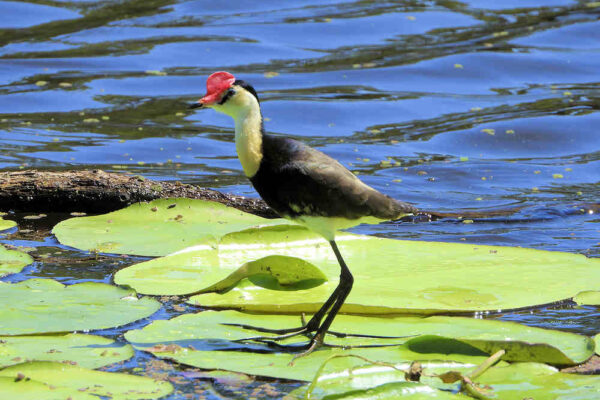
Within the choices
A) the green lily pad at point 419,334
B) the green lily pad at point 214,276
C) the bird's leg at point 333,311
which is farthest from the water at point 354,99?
the bird's leg at point 333,311

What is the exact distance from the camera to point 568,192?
7168 millimetres

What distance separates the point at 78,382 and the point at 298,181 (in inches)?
45.3

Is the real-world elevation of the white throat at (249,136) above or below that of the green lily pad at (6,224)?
above

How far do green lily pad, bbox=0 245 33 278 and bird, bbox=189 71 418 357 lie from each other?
1.26m

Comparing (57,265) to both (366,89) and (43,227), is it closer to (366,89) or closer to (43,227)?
(43,227)

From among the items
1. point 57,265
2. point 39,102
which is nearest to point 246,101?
point 57,265

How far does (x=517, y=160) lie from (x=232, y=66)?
352 cm

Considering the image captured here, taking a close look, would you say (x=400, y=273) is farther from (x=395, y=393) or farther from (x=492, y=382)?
(x=395, y=393)

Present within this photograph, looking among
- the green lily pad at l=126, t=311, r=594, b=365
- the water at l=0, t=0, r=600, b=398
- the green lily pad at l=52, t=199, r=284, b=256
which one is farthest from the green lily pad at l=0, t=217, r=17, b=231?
the green lily pad at l=126, t=311, r=594, b=365

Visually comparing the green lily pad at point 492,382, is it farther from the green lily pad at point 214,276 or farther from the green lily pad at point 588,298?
the green lily pad at point 214,276

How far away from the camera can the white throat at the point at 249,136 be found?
3.92 metres

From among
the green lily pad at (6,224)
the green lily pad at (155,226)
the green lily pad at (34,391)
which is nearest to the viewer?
the green lily pad at (34,391)

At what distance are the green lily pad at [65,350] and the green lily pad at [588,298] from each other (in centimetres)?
195

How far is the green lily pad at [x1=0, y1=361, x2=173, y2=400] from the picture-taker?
10.3 ft
